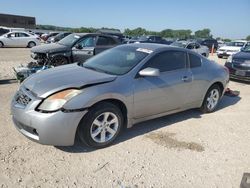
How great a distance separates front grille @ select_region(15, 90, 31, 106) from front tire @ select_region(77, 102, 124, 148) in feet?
2.67

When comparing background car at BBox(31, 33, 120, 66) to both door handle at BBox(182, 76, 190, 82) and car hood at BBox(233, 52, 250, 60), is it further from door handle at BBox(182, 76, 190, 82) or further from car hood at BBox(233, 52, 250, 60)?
door handle at BBox(182, 76, 190, 82)

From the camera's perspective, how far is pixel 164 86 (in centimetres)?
Result: 488

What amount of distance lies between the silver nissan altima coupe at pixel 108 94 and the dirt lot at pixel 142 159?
28 cm

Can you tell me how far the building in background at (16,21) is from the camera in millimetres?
65562

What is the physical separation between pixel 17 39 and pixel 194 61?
70.1 feet

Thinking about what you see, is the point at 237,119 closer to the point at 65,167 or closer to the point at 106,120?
the point at 106,120

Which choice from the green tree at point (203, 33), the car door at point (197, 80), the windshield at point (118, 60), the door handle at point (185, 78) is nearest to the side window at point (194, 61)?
the car door at point (197, 80)

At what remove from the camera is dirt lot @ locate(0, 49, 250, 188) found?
3416mm

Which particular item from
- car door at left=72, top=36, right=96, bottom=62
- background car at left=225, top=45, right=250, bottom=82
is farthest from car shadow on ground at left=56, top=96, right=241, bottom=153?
car door at left=72, top=36, right=96, bottom=62

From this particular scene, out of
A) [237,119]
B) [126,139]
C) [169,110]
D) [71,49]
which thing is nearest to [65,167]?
[126,139]

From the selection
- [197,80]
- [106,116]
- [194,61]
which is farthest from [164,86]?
[106,116]

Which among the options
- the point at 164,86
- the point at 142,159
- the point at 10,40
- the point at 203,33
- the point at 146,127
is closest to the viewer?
the point at 142,159

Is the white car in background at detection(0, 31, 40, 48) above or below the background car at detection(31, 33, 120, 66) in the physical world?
below

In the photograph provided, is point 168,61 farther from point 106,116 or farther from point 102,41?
point 102,41
